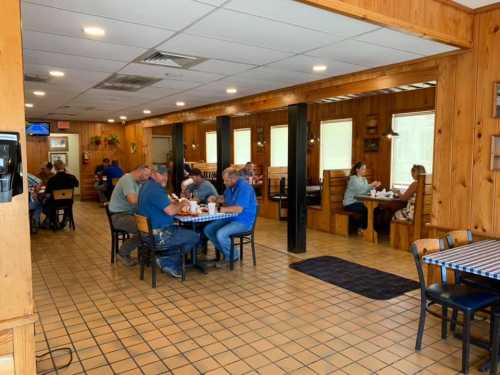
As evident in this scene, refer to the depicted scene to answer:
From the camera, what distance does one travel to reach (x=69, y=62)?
4102 mm

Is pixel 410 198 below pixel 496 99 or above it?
below

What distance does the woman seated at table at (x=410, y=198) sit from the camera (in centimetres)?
574

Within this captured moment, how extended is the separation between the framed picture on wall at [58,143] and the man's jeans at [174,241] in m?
9.26

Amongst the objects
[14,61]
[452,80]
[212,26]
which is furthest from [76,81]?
[452,80]

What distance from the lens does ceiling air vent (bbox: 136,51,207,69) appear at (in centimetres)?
381

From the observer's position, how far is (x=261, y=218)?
8.53 m

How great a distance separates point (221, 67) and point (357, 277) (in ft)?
9.54

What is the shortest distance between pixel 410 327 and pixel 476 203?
127 cm

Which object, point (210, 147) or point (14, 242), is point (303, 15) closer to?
point (14, 242)

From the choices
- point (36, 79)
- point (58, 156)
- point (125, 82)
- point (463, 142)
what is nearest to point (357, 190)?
point (463, 142)

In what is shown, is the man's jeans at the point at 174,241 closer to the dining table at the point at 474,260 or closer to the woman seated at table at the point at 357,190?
the dining table at the point at 474,260

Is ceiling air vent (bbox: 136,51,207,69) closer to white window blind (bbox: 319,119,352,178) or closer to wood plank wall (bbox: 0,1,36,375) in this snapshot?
wood plank wall (bbox: 0,1,36,375)

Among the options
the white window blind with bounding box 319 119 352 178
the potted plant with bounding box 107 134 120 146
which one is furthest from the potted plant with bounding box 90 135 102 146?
the white window blind with bounding box 319 119 352 178

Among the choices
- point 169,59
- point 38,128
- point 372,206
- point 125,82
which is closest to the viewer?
point 169,59
